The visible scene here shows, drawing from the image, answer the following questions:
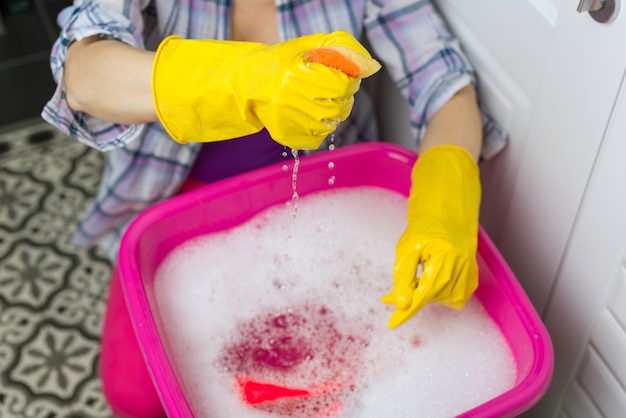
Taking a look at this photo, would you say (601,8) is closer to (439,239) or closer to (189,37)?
(439,239)

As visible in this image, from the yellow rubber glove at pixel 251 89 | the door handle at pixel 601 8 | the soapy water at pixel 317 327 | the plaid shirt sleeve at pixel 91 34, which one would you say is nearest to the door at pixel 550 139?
the door handle at pixel 601 8

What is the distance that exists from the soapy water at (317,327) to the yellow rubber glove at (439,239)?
58 millimetres

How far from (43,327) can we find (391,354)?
2.47 ft

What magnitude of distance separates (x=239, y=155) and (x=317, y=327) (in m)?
0.30

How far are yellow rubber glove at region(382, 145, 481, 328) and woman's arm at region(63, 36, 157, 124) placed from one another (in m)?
0.32

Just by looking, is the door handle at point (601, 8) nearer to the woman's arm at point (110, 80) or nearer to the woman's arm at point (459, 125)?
the woman's arm at point (459, 125)

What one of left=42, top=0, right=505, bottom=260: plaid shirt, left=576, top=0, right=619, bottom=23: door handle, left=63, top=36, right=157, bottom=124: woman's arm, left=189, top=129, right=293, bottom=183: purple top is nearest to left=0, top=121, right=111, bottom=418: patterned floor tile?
left=42, top=0, right=505, bottom=260: plaid shirt

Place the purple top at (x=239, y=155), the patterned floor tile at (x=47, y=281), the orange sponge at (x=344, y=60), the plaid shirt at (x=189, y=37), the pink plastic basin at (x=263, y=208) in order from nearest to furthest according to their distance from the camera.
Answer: the orange sponge at (x=344, y=60), the pink plastic basin at (x=263, y=208), the plaid shirt at (x=189, y=37), the purple top at (x=239, y=155), the patterned floor tile at (x=47, y=281)

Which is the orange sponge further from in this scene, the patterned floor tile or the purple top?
the patterned floor tile

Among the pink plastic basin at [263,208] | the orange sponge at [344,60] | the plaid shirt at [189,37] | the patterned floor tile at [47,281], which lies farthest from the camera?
the patterned floor tile at [47,281]

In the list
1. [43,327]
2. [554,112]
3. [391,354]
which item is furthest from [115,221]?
[554,112]

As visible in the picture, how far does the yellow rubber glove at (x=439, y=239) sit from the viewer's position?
0.86m

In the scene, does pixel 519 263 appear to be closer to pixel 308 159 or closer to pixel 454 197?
pixel 454 197

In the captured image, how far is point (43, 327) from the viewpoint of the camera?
4.62 feet
